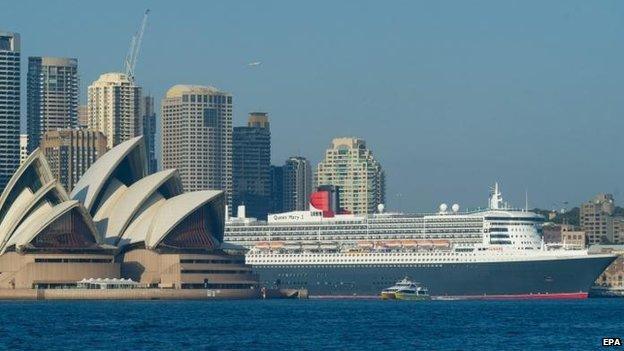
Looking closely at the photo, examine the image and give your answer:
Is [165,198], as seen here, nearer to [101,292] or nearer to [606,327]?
[101,292]

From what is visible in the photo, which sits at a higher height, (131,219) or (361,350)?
(131,219)

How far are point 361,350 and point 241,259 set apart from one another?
59323mm

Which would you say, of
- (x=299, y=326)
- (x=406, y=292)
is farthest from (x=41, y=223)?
(x=299, y=326)

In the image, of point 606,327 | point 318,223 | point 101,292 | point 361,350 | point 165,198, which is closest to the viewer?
point 361,350

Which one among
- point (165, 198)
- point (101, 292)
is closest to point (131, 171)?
point (165, 198)

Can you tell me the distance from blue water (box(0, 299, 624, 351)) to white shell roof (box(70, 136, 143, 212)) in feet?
38.8

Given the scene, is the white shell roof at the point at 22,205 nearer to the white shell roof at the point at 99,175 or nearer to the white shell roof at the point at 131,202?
the white shell roof at the point at 99,175

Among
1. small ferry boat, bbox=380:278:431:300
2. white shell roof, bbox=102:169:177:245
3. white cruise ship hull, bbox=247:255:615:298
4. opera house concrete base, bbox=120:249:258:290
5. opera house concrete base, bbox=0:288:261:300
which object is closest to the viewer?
opera house concrete base, bbox=0:288:261:300

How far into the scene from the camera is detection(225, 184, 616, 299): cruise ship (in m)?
129

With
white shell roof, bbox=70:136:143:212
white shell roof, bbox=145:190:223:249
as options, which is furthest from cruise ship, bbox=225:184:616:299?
white shell roof, bbox=70:136:143:212

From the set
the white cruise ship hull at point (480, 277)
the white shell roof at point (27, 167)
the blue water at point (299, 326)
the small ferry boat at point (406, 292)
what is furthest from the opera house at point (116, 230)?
the white cruise ship hull at point (480, 277)

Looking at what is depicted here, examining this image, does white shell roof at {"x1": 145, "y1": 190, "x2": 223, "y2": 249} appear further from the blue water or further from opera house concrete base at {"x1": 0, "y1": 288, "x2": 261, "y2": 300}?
the blue water

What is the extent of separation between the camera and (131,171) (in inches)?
4914

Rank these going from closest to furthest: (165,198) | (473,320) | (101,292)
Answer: (473,320)
(101,292)
(165,198)
